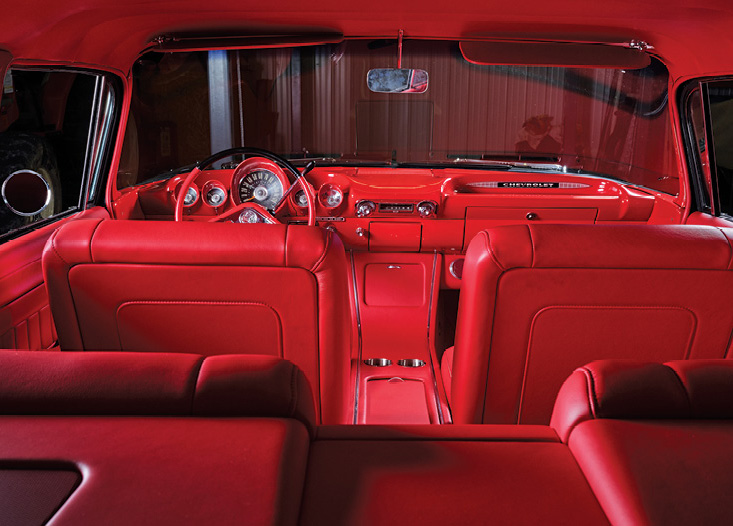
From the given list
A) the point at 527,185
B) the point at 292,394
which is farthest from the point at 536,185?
the point at 292,394

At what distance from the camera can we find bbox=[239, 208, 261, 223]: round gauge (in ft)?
10.5

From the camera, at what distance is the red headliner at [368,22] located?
1979 millimetres

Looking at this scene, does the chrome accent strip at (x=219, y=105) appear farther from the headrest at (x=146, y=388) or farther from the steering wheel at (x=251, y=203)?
the headrest at (x=146, y=388)

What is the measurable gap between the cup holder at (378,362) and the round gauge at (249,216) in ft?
3.38

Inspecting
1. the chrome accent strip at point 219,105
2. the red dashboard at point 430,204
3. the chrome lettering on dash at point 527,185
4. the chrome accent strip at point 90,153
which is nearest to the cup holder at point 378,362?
the red dashboard at point 430,204

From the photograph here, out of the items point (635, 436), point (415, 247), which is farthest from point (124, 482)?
point (415, 247)

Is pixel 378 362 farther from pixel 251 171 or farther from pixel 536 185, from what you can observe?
pixel 536 185

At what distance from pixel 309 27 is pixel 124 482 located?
2.25 metres

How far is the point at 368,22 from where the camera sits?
2580 mm

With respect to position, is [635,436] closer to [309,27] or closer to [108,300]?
[108,300]

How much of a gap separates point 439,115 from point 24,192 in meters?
2.94

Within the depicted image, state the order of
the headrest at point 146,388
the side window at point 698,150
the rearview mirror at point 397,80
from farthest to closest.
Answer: the rearview mirror at point 397,80 → the side window at point 698,150 → the headrest at point 146,388

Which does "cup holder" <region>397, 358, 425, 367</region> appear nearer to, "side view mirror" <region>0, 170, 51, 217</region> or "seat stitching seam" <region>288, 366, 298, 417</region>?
"side view mirror" <region>0, 170, 51, 217</region>

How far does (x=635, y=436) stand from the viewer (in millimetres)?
889
